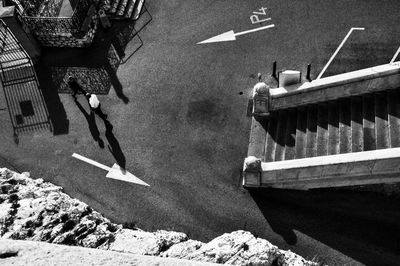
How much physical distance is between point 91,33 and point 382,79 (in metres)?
14.0

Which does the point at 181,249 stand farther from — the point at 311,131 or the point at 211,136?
the point at 311,131

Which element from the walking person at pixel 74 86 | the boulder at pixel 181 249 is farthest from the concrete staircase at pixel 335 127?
the walking person at pixel 74 86

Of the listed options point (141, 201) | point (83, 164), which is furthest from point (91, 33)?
point (141, 201)

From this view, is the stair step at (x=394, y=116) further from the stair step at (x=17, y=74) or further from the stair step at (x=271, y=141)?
the stair step at (x=17, y=74)

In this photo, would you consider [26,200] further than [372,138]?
No

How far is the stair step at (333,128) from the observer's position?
12.7 metres

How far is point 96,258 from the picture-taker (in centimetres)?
811

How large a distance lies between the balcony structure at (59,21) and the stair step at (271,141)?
1045 cm

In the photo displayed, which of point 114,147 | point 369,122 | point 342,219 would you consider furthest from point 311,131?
point 114,147

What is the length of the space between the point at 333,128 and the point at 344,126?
15.6 inches

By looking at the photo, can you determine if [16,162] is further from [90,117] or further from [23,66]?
[23,66]

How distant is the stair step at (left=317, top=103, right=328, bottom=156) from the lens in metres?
12.9

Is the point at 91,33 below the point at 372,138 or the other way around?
the other way around

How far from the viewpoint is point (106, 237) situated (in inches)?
394
